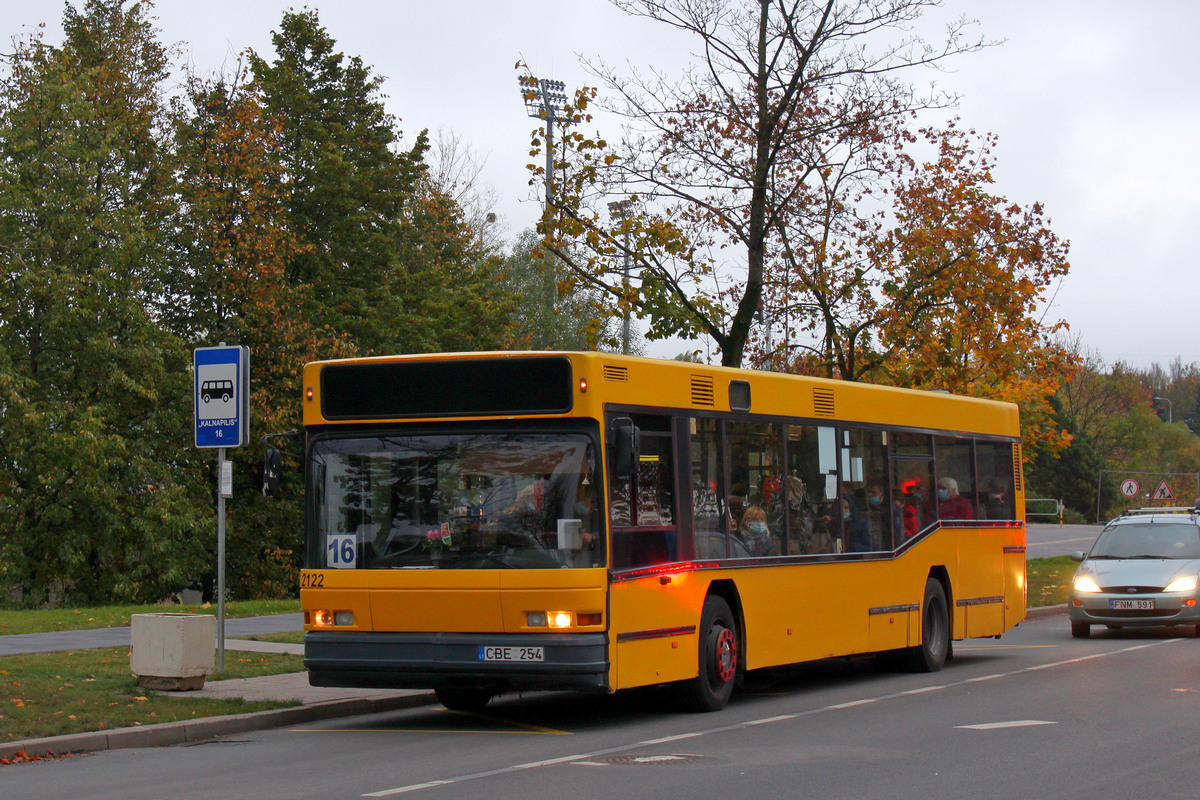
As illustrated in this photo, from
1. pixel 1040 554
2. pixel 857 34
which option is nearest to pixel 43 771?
pixel 857 34

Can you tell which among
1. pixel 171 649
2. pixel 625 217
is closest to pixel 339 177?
pixel 625 217

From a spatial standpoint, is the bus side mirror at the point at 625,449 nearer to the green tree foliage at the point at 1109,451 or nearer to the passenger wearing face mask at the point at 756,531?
the passenger wearing face mask at the point at 756,531

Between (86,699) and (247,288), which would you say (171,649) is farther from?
(247,288)

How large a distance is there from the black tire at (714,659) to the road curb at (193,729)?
2936mm

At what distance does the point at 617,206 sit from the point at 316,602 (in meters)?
12.7

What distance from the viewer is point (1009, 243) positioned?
97.6 feet

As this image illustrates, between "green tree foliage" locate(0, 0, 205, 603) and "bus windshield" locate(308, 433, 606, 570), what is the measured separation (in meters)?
20.8

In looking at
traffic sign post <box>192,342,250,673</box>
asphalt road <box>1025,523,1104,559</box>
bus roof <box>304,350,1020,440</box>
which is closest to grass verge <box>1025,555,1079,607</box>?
asphalt road <box>1025,523,1104,559</box>

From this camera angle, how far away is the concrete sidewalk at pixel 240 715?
10.8 metres

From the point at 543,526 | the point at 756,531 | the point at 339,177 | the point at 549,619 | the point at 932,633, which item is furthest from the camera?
the point at 339,177

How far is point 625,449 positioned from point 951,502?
743 centimetres

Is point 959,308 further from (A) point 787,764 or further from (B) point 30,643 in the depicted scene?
(A) point 787,764

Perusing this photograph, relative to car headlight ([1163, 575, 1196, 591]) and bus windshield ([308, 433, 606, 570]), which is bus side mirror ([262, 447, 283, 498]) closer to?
bus windshield ([308, 433, 606, 570])

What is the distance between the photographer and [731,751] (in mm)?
10109
